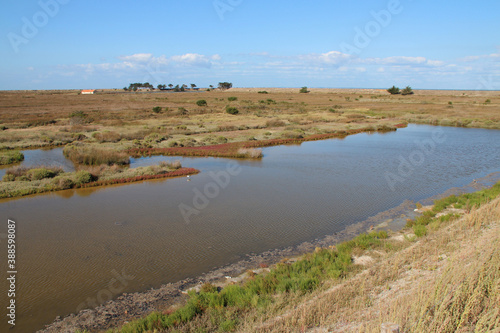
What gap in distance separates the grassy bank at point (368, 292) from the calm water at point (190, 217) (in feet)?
6.19

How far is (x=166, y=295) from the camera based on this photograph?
696 cm

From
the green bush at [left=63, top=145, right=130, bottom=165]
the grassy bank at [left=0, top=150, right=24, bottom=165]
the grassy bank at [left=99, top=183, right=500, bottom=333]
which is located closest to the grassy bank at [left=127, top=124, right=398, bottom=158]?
the green bush at [left=63, top=145, right=130, bottom=165]

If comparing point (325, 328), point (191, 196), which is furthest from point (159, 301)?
point (191, 196)

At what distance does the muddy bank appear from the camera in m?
6.15

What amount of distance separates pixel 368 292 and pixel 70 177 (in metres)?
14.5

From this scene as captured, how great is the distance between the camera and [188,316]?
5.61 m

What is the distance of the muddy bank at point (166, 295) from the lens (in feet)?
20.2

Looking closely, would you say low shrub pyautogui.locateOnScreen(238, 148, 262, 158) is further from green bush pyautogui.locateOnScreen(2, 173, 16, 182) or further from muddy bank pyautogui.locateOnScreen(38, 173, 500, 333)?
green bush pyautogui.locateOnScreen(2, 173, 16, 182)

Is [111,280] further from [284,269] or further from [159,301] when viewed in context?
[284,269]

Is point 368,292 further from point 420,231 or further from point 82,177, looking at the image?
point 82,177

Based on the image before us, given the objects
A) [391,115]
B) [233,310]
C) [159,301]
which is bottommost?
[159,301]

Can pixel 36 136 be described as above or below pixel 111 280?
above

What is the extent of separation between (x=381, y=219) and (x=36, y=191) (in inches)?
556

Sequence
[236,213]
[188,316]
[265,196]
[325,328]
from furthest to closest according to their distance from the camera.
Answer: [265,196] → [236,213] → [188,316] → [325,328]
